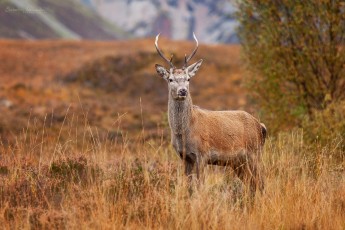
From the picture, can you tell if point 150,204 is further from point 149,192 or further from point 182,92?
point 182,92

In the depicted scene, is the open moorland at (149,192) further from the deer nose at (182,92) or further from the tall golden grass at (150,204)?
the deer nose at (182,92)

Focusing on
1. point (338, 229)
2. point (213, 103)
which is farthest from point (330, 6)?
point (213, 103)

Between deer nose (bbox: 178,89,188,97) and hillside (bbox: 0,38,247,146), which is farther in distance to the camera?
hillside (bbox: 0,38,247,146)

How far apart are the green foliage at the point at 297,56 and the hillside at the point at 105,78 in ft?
55.6

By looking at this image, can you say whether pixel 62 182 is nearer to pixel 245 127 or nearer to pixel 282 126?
pixel 245 127

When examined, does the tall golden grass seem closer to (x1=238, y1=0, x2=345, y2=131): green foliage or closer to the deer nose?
the deer nose

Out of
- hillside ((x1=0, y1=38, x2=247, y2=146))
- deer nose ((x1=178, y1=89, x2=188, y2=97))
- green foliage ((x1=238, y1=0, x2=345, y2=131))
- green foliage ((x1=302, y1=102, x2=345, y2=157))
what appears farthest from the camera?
hillside ((x1=0, y1=38, x2=247, y2=146))

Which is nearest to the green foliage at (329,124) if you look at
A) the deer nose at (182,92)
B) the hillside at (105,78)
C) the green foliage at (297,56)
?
the green foliage at (297,56)

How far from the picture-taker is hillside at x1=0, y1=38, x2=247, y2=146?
38.6 meters

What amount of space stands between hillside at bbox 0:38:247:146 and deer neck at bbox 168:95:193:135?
2344 centimetres

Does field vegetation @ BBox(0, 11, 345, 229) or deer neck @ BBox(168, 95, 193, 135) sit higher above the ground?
deer neck @ BBox(168, 95, 193, 135)

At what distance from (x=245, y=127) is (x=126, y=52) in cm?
5397

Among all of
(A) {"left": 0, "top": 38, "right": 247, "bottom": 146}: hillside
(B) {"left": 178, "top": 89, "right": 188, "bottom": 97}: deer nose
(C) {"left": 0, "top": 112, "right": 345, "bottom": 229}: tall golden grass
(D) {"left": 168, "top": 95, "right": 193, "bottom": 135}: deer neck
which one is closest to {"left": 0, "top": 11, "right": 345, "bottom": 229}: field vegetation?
(C) {"left": 0, "top": 112, "right": 345, "bottom": 229}: tall golden grass

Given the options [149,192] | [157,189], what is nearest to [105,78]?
[157,189]
